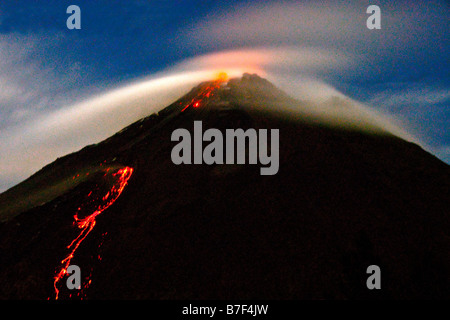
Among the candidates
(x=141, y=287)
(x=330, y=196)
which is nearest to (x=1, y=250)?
(x=141, y=287)

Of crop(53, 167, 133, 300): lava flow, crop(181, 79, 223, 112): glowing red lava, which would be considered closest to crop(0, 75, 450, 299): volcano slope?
crop(53, 167, 133, 300): lava flow

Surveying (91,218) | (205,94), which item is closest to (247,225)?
(91,218)

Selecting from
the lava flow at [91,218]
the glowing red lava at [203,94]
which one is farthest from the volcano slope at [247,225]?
the glowing red lava at [203,94]

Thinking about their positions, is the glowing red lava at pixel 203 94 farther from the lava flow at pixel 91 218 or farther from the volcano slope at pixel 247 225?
the lava flow at pixel 91 218

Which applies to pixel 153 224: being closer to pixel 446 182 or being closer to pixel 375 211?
pixel 375 211

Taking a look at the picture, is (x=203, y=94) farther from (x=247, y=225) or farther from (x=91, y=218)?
(x=247, y=225)

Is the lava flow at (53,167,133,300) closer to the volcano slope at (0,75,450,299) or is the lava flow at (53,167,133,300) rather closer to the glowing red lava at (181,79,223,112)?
the volcano slope at (0,75,450,299)
